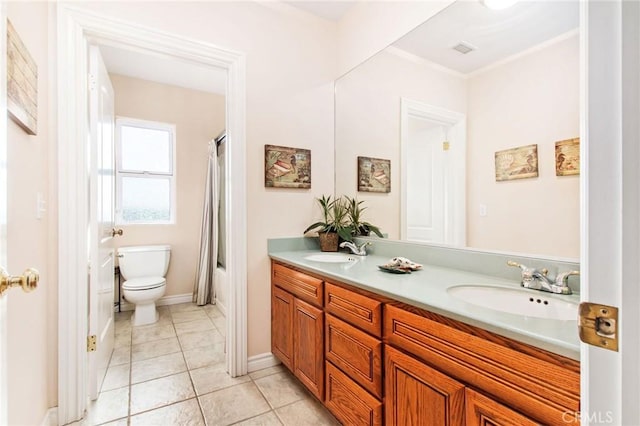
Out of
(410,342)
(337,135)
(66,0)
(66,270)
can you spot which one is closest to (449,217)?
(410,342)

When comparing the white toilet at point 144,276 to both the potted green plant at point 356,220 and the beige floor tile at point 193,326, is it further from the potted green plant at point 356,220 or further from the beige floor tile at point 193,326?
the potted green plant at point 356,220

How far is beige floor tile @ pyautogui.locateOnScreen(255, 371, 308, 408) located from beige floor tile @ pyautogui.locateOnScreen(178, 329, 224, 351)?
77 cm

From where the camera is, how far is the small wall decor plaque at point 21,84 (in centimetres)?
102

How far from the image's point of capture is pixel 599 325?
411 mm

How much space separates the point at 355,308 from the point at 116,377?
1.79m

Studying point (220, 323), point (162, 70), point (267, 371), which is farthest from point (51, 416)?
point (162, 70)

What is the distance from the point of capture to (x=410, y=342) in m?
1.02

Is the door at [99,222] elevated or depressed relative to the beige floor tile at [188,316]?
elevated

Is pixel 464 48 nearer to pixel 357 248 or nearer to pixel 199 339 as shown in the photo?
pixel 357 248

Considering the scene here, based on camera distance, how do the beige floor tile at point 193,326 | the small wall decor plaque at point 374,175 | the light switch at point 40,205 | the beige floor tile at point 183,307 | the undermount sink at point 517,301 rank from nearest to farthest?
the undermount sink at point 517,301 → the light switch at point 40,205 → the small wall decor plaque at point 374,175 → the beige floor tile at point 193,326 → the beige floor tile at point 183,307

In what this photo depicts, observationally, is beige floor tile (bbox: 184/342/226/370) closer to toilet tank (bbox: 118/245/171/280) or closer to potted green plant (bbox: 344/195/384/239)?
toilet tank (bbox: 118/245/171/280)

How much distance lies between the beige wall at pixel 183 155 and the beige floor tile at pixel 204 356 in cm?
138

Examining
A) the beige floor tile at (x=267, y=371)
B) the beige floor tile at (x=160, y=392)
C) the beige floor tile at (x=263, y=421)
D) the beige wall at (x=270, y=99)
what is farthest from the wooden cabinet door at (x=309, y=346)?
the beige floor tile at (x=160, y=392)

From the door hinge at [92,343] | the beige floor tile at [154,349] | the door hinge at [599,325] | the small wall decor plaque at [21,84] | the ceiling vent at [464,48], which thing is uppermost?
the ceiling vent at [464,48]
